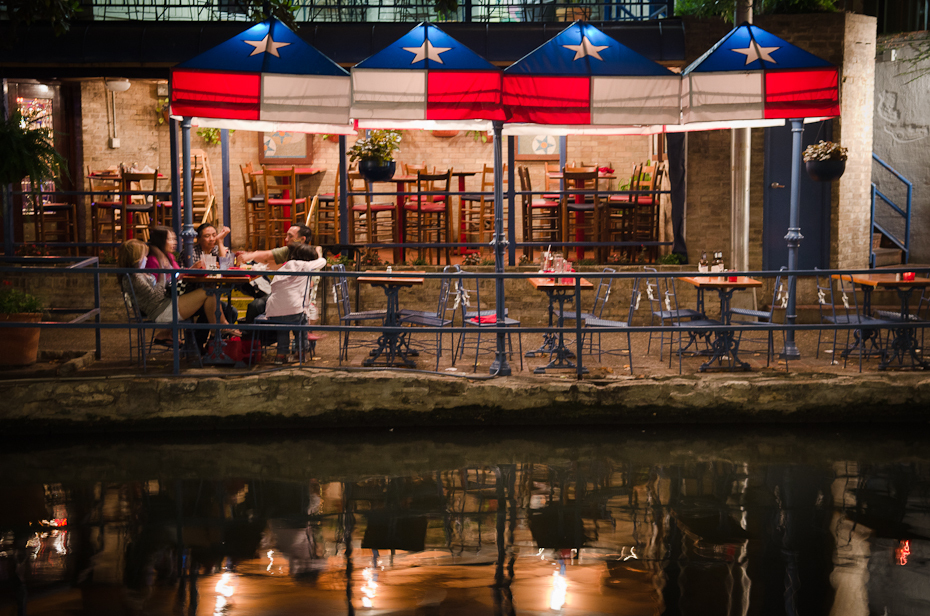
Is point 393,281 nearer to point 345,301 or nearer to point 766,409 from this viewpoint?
point 345,301

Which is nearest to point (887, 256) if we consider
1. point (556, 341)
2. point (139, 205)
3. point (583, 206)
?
point (583, 206)

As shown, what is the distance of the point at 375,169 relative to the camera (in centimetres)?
966

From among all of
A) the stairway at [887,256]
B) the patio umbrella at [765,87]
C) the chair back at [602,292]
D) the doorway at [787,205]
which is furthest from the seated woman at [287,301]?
the stairway at [887,256]

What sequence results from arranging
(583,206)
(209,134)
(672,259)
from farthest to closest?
(209,134) < (583,206) < (672,259)

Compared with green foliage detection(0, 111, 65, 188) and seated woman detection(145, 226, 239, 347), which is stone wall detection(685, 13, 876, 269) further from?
green foliage detection(0, 111, 65, 188)

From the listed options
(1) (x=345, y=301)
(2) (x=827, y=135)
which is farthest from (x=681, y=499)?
(2) (x=827, y=135)

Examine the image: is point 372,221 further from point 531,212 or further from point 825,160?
point 825,160

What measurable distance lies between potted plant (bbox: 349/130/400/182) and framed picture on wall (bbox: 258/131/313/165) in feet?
13.4

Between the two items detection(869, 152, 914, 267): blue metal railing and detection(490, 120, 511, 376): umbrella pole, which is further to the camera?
detection(869, 152, 914, 267): blue metal railing


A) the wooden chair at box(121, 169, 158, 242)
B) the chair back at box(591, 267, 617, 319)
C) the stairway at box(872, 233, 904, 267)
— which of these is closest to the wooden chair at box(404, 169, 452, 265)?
the chair back at box(591, 267, 617, 319)

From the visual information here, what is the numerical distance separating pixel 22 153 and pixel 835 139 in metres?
7.95

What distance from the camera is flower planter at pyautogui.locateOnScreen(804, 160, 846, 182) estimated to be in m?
8.21

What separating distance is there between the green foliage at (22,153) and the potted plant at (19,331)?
0.97 m

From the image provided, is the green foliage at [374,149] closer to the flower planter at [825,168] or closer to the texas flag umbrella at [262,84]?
the texas flag umbrella at [262,84]
